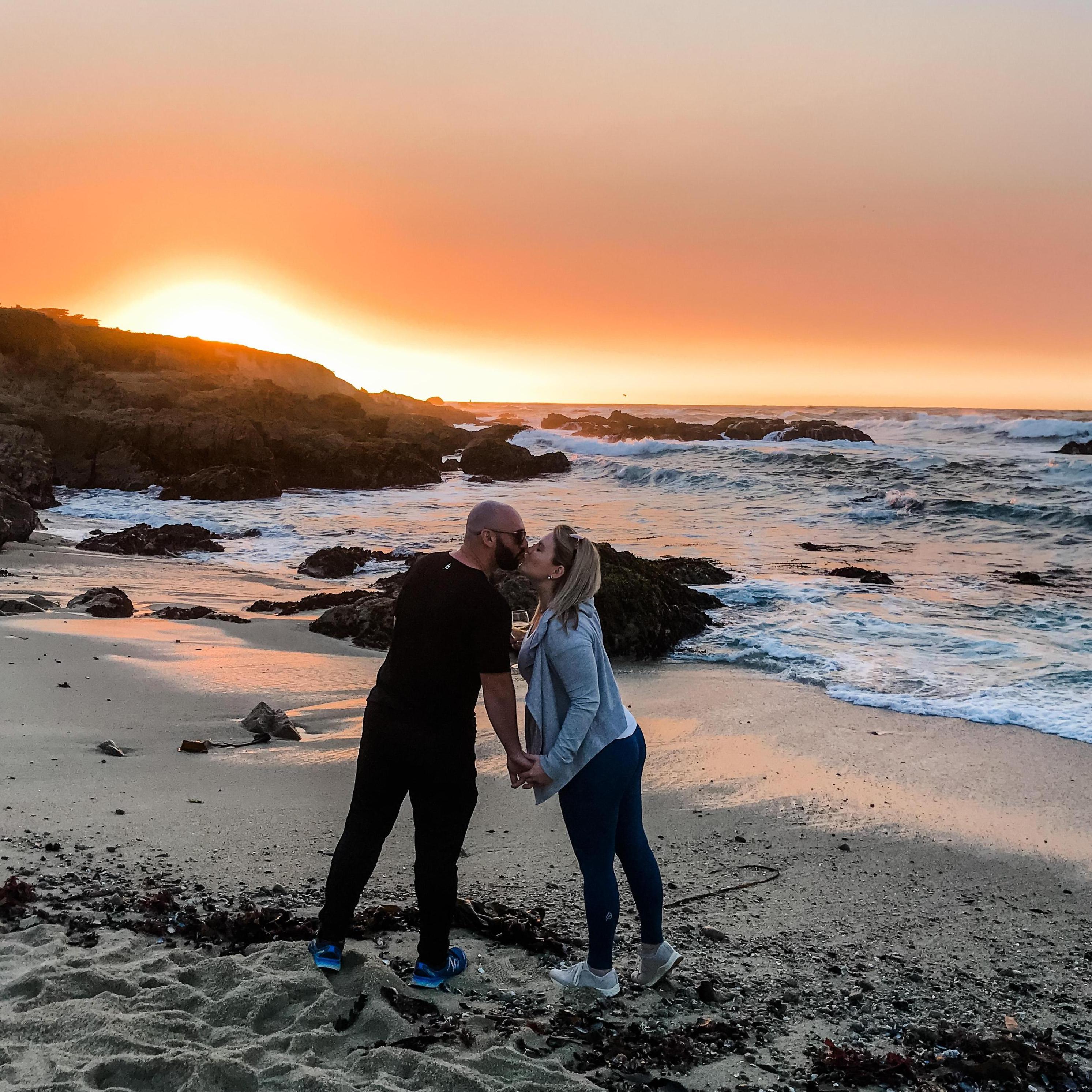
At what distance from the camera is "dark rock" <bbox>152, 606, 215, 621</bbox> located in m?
9.75

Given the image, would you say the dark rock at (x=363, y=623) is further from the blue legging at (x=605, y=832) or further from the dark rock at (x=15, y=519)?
the dark rock at (x=15, y=519)

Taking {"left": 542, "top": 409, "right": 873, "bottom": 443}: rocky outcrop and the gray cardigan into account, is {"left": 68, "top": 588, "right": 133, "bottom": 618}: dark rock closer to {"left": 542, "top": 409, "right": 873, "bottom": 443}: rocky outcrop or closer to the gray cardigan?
the gray cardigan

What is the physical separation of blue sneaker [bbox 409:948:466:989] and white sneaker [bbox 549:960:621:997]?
0.36m

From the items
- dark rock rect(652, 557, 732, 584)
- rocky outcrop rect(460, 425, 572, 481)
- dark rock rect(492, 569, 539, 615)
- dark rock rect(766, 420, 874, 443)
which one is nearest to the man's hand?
dark rock rect(492, 569, 539, 615)

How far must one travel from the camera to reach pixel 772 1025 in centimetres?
333

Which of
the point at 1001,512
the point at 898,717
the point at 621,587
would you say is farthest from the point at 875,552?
the point at 898,717

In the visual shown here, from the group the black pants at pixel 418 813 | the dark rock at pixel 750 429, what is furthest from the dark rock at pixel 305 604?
the dark rock at pixel 750 429

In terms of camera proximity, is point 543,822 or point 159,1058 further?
point 543,822

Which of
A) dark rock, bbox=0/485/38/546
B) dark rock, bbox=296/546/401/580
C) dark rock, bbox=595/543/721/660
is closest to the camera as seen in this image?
dark rock, bbox=595/543/721/660

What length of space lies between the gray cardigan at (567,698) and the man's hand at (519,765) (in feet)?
0.17

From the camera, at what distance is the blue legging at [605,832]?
3488mm

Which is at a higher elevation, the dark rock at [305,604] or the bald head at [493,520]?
the bald head at [493,520]

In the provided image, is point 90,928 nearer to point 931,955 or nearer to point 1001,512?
point 931,955

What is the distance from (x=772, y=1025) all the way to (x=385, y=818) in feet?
5.18
